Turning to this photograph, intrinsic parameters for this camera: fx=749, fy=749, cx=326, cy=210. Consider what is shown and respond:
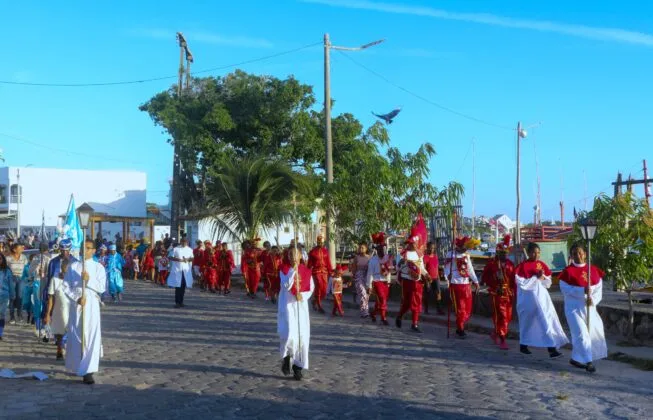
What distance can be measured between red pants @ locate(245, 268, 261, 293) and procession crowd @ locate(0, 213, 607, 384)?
1.87 meters

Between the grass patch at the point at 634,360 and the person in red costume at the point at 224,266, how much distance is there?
14.5m

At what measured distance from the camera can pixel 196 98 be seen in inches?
1350

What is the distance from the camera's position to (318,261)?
1712 cm

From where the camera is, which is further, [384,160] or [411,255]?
[384,160]

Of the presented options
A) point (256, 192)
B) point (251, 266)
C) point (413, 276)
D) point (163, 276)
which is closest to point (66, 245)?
point (413, 276)

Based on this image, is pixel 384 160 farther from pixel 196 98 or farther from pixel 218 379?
pixel 196 98

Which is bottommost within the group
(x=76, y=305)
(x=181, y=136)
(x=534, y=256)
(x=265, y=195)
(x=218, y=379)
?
(x=218, y=379)

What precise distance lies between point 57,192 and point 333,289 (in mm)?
45626

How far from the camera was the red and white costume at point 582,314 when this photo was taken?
397 inches

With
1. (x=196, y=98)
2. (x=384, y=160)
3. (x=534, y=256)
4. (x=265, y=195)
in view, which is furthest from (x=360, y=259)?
(x=196, y=98)

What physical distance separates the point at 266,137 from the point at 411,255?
19644 mm

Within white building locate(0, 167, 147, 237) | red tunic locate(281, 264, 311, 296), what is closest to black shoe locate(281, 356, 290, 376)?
red tunic locate(281, 264, 311, 296)

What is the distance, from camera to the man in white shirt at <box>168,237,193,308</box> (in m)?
19.2

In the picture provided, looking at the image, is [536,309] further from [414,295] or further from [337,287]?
[337,287]
